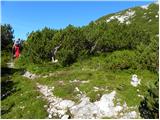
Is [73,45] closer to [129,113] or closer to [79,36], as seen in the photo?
[79,36]

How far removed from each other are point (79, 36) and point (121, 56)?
7.34m

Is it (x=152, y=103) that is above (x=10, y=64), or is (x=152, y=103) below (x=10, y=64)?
below

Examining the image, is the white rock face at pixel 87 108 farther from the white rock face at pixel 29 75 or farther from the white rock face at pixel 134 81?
the white rock face at pixel 29 75

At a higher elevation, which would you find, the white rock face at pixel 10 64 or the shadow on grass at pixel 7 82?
the white rock face at pixel 10 64

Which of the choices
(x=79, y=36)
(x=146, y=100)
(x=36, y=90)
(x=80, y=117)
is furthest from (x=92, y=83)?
(x=79, y=36)

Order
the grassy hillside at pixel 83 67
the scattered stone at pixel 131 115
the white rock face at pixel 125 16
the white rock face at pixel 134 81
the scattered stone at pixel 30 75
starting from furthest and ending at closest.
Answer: the white rock face at pixel 125 16 → the scattered stone at pixel 30 75 → the white rock face at pixel 134 81 → the grassy hillside at pixel 83 67 → the scattered stone at pixel 131 115

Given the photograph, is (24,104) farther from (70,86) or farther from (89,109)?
(89,109)

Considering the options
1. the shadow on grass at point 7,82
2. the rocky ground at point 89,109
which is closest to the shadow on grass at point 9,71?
the shadow on grass at point 7,82

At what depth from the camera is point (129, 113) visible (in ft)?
75.6

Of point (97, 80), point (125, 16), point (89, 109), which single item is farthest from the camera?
point (125, 16)

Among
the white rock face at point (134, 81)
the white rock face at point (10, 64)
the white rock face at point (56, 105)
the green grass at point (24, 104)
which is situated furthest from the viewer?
the white rock face at point (10, 64)

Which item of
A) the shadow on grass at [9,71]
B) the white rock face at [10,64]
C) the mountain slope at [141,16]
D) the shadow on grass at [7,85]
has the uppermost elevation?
the mountain slope at [141,16]

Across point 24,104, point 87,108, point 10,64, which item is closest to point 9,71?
point 10,64

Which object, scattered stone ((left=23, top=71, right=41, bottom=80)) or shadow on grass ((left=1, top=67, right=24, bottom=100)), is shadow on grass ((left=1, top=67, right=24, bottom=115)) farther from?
scattered stone ((left=23, top=71, right=41, bottom=80))
